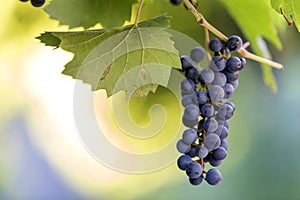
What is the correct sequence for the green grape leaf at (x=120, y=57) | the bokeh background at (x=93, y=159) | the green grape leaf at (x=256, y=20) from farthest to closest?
the bokeh background at (x=93, y=159)
the green grape leaf at (x=256, y=20)
the green grape leaf at (x=120, y=57)

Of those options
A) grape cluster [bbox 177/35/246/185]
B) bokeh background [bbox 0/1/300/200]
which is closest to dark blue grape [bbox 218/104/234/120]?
grape cluster [bbox 177/35/246/185]

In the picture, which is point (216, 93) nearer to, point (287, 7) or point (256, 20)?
point (287, 7)

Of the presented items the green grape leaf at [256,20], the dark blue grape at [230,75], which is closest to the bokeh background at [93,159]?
the green grape leaf at [256,20]

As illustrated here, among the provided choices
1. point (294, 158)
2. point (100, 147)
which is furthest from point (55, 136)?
point (100, 147)

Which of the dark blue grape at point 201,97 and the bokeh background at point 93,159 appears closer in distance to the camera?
the dark blue grape at point 201,97

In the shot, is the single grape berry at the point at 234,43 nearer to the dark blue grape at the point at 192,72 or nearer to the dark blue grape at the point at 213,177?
the dark blue grape at the point at 192,72

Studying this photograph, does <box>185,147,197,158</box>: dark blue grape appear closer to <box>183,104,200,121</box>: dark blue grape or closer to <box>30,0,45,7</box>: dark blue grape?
<box>183,104,200,121</box>: dark blue grape
